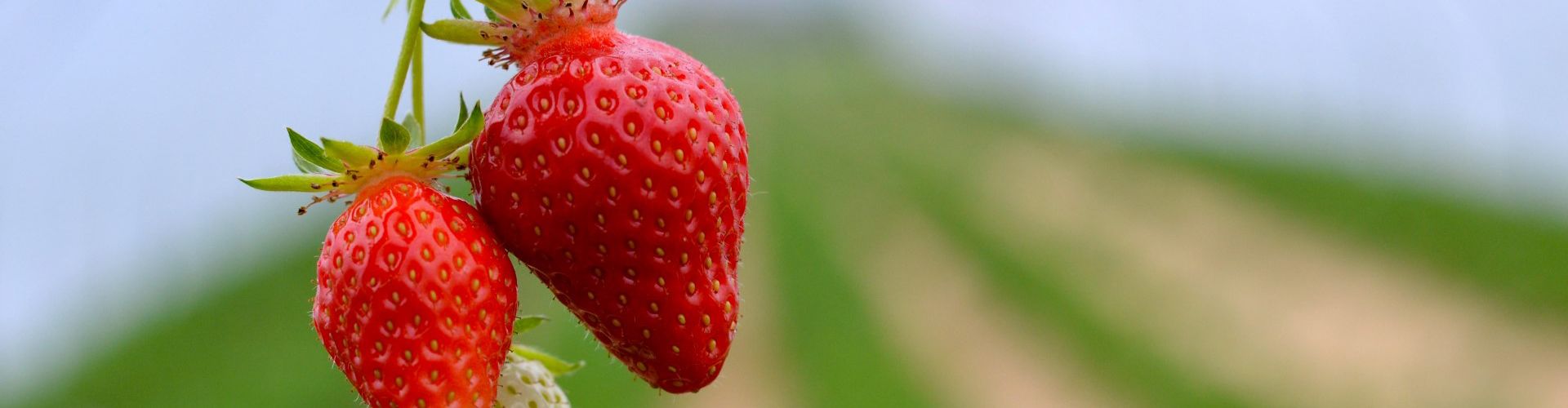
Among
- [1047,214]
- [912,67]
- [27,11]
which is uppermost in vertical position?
[912,67]

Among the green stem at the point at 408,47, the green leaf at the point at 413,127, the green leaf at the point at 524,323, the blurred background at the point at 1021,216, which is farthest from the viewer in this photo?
the blurred background at the point at 1021,216

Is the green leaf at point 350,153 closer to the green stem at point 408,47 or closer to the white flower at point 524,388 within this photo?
the green stem at point 408,47

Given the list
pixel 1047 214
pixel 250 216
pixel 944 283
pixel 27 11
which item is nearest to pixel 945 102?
pixel 1047 214

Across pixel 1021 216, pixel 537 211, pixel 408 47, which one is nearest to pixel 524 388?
pixel 537 211

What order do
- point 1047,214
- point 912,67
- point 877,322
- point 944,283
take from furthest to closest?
point 912,67, point 1047,214, point 944,283, point 877,322

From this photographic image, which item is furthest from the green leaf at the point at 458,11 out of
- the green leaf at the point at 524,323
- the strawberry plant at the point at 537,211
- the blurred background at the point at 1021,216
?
the blurred background at the point at 1021,216

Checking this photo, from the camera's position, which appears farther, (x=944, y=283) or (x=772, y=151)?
(x=772, y=151)

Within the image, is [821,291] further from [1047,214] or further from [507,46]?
[507,46]

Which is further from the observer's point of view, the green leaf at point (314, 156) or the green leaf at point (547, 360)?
the green leaf at point (547, 360)

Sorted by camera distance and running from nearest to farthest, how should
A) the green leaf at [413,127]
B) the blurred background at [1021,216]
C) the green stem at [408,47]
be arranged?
1. the green stem at [408,47]
2. the green leaf at [413,127]
3. the blurred background at [1021,216]
